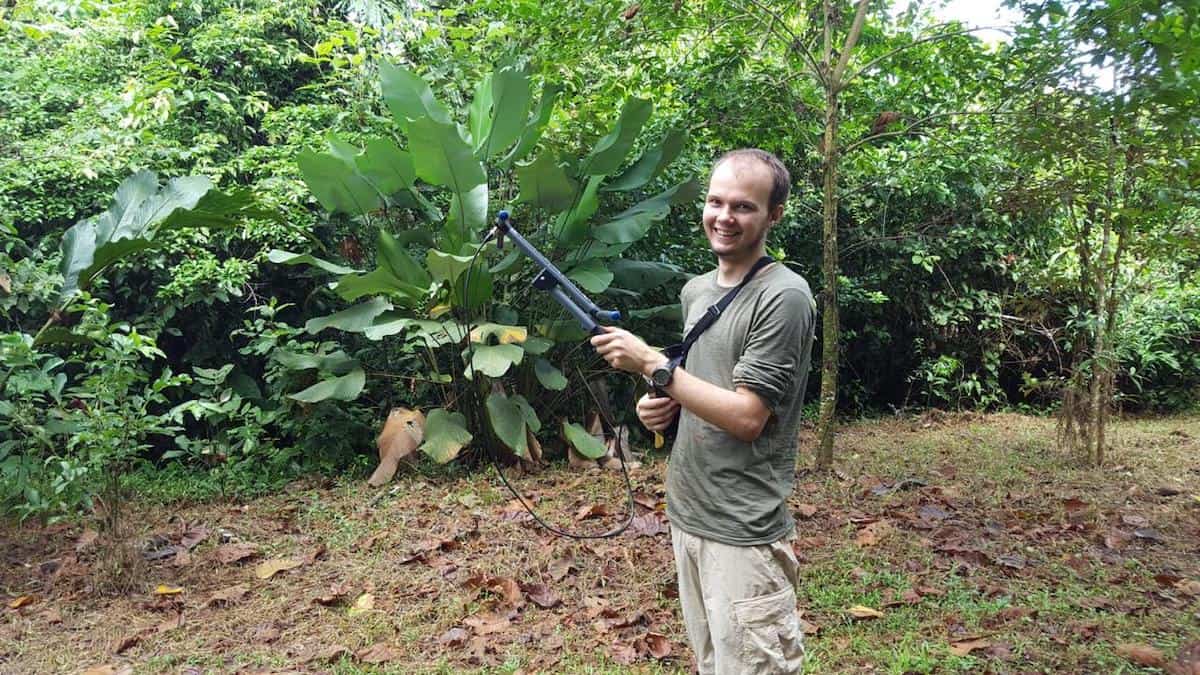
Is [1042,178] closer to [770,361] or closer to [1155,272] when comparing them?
[1155,272]

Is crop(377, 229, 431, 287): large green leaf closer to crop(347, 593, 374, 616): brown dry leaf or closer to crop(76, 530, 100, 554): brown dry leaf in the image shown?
crop(76, 530, 100, 554): brown dry leaf

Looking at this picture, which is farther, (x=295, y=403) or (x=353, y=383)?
(x=295, y=403)

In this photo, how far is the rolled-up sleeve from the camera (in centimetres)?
144

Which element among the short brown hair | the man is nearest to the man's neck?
the man

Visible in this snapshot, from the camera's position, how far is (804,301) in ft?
4.88

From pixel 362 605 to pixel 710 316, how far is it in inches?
79.2

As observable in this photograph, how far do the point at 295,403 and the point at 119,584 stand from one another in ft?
5.75

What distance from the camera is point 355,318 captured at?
4469 millimetres

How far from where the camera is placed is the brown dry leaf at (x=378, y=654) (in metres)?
2.54

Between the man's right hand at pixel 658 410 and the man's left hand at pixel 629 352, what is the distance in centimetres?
11

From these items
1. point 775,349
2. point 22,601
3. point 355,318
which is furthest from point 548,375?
point 775,349

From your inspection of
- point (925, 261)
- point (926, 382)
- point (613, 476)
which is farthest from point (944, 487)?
point (926, 382)

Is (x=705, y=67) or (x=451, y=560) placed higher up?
(x=705, y=67)

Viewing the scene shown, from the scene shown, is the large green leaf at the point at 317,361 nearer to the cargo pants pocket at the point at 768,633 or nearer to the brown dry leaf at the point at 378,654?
the brown dry leaf at the point at 378,654
